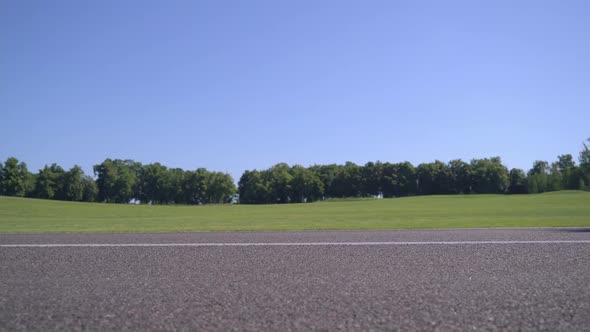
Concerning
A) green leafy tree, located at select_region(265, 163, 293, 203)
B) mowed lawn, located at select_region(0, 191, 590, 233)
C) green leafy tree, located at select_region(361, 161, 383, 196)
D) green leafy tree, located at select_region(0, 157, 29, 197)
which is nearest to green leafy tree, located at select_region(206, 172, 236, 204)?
green leafy tree, located at select_region(265, 163, 293, 203)

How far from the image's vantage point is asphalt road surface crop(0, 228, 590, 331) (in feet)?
9.97

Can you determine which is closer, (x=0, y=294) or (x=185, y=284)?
(x=0, y=294)

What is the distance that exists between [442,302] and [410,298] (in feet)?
0.90

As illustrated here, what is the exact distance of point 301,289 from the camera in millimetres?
3967

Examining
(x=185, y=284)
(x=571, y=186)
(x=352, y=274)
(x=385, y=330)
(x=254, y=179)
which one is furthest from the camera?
(x=254, y=179)

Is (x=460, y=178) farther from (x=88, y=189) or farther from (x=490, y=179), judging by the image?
(x=88, y=189)

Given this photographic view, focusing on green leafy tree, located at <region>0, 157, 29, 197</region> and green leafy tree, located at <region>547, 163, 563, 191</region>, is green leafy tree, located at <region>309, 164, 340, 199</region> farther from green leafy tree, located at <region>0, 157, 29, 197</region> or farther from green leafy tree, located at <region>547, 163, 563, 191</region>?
green leafy tree, located at <region>0, 157, 29, 197</region>

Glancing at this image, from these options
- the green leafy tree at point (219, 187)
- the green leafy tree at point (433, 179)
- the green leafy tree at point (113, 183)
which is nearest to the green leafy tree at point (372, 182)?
the green leafy tree at point (433, 179)

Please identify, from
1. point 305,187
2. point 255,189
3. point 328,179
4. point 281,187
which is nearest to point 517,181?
point 328,179

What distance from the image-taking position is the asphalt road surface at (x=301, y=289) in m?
3.04

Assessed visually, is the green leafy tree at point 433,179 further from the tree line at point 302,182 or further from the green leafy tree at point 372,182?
the green leafy tree at point 372,182

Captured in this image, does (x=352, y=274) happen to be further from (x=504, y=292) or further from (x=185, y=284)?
(x=185, y=284)

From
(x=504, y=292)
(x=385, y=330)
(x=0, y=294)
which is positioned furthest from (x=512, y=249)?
(x=0, y=294)

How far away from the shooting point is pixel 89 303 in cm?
358
